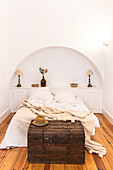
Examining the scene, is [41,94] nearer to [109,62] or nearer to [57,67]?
[57,67]

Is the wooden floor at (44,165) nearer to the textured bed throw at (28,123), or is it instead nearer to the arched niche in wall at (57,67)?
the textured bed throw at (28,123)

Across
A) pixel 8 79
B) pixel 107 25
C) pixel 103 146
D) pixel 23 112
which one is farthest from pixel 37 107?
pixel 107 25

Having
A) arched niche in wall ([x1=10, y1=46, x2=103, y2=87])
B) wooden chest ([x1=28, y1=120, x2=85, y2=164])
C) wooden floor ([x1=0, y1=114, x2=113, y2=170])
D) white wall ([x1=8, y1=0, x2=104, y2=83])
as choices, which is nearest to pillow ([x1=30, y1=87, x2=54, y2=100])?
arched niche in wall ([x1=10, y1=46, x2=103, y2=87])

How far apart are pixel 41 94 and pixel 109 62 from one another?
188 cm

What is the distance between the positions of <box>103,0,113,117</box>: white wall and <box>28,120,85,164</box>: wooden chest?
6.66 ft

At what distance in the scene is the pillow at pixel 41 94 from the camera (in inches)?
166

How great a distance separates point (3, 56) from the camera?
13.9 feet

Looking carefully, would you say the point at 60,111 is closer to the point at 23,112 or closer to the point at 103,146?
the point at 23,112

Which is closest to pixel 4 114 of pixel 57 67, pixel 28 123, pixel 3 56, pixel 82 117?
pixel 3 56

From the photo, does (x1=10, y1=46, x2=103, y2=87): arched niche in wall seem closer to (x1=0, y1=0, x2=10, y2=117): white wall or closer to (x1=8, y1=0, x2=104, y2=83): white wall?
(x1=8, y1=0, x2=104, y2=83): white wall

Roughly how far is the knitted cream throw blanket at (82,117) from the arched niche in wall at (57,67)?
1897 millimetres

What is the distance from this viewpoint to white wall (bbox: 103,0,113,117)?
390 centimetres

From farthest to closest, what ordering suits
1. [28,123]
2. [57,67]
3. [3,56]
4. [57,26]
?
[57,67] < [57,26] < [3,56] < [28,123]

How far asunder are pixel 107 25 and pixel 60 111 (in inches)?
104
